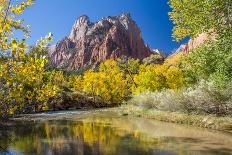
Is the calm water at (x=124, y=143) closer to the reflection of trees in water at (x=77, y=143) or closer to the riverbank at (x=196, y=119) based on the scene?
the reflection of trees in water at (x=77, y=143)

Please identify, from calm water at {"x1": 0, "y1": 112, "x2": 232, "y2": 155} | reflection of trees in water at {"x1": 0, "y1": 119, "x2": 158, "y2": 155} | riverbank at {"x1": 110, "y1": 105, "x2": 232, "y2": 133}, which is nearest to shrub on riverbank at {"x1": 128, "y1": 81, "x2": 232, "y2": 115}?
riverbank at {"x1": 110, "y1": 105, "x2": 232, "y2": 133}

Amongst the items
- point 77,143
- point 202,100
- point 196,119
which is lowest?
point 77,143

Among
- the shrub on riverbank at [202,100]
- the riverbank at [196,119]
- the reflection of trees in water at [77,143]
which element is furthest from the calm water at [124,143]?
the shrub on riverbank at [202,100]

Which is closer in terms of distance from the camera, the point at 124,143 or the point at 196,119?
the point at 124,143

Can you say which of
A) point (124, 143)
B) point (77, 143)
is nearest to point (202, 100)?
point (124, 143)

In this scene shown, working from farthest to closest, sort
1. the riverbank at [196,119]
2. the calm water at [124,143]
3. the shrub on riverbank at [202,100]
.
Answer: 1. the shrub on riverbank at [202,100]
2. the riverbank at [196,119]
3. the calm water at [124,143]

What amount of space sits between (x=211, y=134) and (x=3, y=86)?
17.5 meters

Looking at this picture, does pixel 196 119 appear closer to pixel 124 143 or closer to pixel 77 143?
pixel 124 143

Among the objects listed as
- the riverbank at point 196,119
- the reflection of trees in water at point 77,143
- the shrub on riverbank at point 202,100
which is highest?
→ the shrub on riverbank at point 202,100

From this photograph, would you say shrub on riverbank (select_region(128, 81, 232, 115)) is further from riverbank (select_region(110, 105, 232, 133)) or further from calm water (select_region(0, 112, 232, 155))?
calm water (select_region(0, 112, 232, 155))

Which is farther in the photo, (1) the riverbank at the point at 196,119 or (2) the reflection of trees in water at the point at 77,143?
(1) the riverbank at the point at 196,119

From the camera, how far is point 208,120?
2823 cm

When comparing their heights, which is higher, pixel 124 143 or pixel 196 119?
pixel 196 119

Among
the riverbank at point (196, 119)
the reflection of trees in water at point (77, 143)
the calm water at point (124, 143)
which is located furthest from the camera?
the riverbank at point (196, 119)
